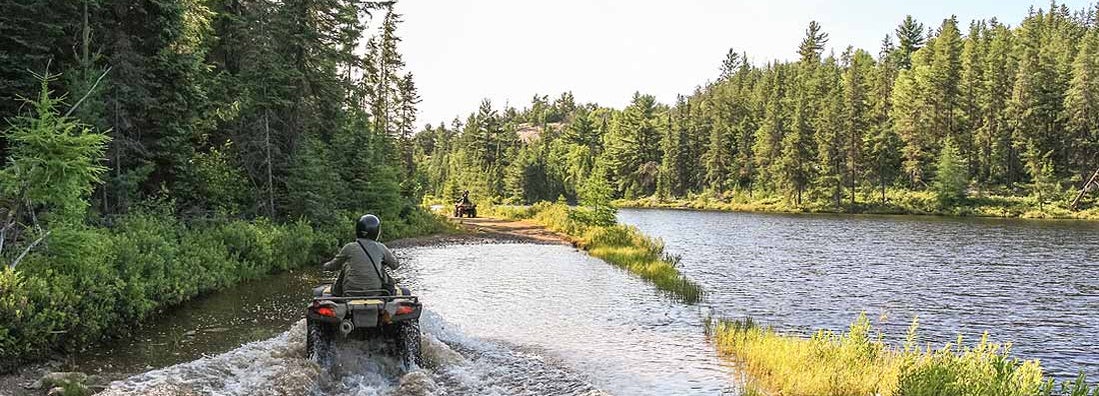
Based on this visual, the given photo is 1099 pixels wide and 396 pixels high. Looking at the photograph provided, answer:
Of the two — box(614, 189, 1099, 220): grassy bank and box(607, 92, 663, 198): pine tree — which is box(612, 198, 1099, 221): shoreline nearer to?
box(614, 189, 1099, 220): grassy bank

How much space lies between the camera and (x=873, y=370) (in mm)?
9703

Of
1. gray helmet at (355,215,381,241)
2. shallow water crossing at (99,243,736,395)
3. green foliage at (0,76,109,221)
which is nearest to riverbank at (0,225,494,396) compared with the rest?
shallow water crossing at (99,243,736,395)

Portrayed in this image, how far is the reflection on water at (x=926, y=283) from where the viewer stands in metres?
16.1

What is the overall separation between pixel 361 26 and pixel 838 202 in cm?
6864

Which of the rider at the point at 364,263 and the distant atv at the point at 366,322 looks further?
the rider at the point at 364,263

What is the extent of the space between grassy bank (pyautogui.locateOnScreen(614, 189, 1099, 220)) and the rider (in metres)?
76.6

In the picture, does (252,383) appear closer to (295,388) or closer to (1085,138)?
(295,388)

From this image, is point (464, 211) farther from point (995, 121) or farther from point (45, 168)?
point (995, 121)

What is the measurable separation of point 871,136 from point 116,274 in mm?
96737

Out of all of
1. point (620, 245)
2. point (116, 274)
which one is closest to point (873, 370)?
point (116, 274)

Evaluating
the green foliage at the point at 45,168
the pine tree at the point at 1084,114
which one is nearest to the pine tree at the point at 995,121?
the pine tree at the point at 1084,114

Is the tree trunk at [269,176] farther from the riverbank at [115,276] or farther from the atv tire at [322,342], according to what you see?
the atv tire at [322,342]

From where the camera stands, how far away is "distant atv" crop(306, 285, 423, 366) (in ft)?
29.3

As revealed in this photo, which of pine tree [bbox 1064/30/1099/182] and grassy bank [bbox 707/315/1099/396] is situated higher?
pine tree [bbox 1064/30/1099/182]
